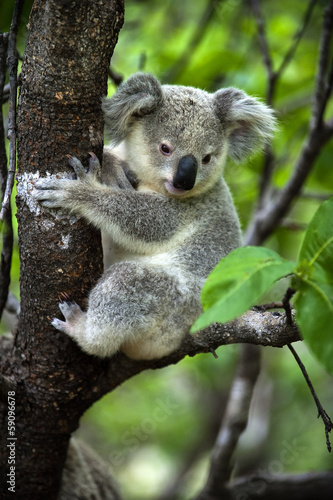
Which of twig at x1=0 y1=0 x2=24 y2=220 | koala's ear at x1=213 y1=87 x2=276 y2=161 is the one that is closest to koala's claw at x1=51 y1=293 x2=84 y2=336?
twig at x1=0 y1=0 x2=24 y2=220

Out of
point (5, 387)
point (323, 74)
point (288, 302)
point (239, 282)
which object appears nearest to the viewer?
point (239, 282)

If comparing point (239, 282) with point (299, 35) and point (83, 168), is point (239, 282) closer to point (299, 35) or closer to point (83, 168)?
point (83, 168)

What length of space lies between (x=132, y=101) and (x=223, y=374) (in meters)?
4.70

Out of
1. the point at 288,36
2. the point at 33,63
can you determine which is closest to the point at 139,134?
the point at 33,63

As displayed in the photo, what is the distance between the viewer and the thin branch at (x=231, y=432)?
13.4ft

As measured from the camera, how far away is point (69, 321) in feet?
9.22

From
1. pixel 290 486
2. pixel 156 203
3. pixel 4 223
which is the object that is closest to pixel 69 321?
pixel 4 223

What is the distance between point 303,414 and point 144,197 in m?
5.40

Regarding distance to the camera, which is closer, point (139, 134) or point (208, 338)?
point (208, 338)

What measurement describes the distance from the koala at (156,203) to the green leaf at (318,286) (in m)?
1.39

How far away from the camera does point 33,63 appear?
247cm

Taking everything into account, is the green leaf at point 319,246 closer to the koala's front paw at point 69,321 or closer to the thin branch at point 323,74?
the koala's front paw at point 69,321

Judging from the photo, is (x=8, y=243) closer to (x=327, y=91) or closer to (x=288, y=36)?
(x=327, y=91)

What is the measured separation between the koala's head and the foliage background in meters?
1.57
